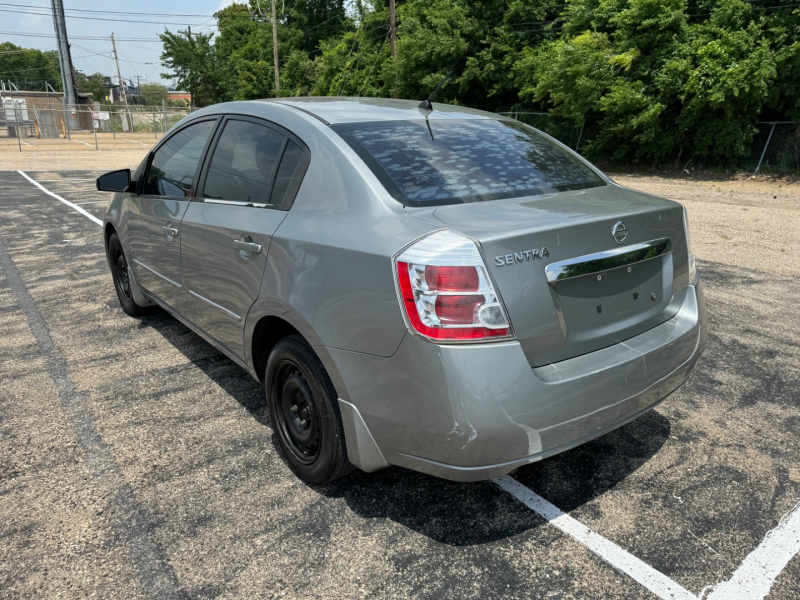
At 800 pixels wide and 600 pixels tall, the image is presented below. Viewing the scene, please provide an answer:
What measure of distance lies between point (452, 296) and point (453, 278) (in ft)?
0.20

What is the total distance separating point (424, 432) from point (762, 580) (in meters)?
1.36

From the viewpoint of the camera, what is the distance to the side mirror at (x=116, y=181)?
4.20m

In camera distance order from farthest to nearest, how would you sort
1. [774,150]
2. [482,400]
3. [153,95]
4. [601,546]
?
[153,95] → [774,150] → [601,546] → [482,400]

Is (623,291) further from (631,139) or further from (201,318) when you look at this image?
(631,139)

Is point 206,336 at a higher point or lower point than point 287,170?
lower

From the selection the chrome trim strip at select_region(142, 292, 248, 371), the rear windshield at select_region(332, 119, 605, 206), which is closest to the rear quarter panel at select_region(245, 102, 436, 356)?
the rear windshield at select_region(332, 119, 605, 206)

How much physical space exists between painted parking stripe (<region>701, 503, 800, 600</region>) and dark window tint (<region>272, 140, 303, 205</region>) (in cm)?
233

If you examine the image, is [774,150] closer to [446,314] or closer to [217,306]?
[217,306]

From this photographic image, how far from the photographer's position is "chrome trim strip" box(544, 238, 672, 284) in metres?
2.15

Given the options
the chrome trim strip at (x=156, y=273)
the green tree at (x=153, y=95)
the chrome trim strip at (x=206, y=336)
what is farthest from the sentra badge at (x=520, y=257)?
the green tree at (x=153, y=95)

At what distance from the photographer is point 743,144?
18.8 m

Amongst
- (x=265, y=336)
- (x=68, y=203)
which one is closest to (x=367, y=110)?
(x=265, y=336)

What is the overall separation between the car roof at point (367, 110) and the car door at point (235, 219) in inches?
9.1

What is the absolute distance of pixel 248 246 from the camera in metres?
2.78
